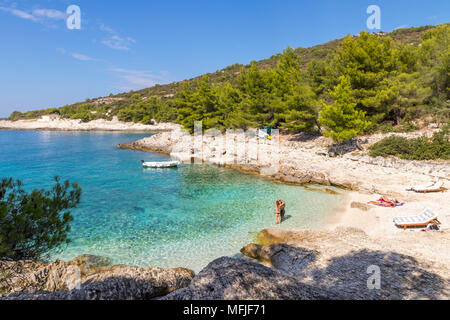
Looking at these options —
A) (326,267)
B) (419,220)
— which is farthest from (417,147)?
(326,267)

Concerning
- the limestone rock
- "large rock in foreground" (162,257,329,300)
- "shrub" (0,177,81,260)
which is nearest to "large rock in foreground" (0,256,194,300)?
"shrub" (0,177,81,260)

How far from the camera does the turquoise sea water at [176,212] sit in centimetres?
1103

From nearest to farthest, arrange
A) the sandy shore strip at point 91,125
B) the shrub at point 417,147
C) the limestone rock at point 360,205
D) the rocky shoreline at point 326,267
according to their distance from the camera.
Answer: the rocky shoreline at point 326,267 < the limestone rock at point 360,205 < the shrub at point 417,147 < the sandy shore strip at point 91,125

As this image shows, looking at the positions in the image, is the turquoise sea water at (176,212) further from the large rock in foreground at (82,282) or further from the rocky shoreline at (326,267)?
the large rock in foreground at (82,282)

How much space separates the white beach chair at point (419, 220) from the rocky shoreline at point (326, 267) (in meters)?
0.36

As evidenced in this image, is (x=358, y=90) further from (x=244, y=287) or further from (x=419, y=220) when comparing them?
(x=244, y=287)

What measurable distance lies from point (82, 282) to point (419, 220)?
1387cm

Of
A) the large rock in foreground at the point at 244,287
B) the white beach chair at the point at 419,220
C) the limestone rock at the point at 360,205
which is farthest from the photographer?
the limestone rock at the point at 360,205

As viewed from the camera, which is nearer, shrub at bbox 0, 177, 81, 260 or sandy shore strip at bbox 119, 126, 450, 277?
shrub at bbox 0, 177, 81, 260

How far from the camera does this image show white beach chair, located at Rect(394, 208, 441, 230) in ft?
35.1

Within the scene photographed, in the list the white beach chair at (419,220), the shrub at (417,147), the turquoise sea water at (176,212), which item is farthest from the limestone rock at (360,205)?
the shrub at (417,147)

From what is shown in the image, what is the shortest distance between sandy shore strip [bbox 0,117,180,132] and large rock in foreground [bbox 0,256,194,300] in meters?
73.5

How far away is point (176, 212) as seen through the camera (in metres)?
15.6

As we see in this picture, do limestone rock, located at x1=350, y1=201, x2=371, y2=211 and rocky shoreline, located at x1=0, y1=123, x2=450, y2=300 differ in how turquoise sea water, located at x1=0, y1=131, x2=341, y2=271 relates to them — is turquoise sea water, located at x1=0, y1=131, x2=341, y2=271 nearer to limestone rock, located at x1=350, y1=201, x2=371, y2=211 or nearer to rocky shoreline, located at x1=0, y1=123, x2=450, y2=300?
limestone rock, located at x1=350, y1=201, x2=371, y2=211
